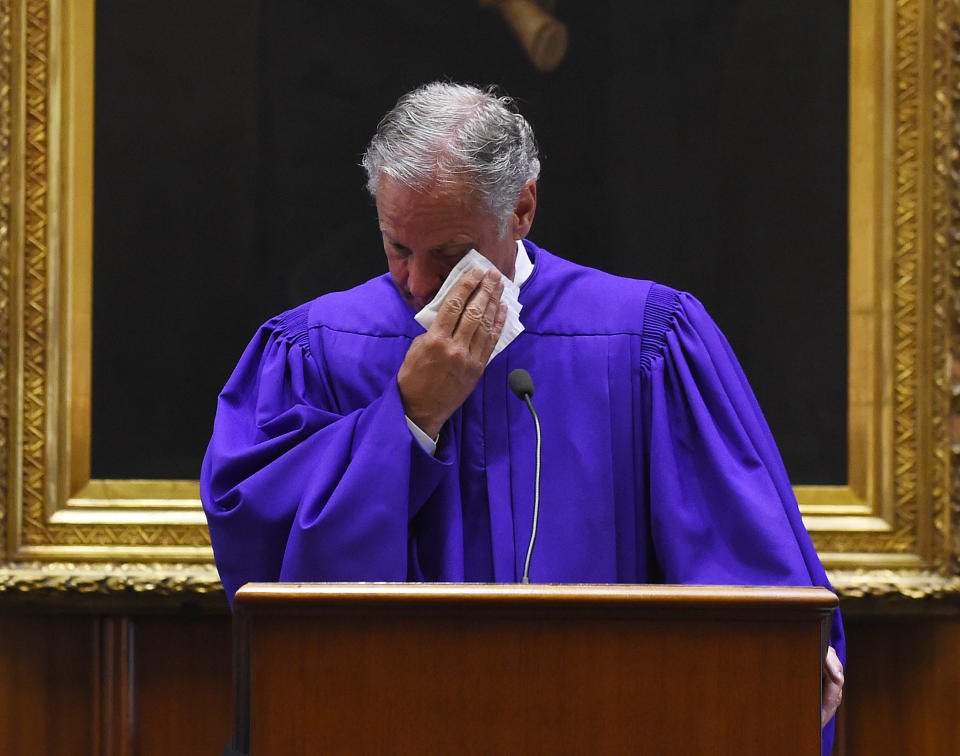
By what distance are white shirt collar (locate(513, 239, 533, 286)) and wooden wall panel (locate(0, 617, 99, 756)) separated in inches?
65.4

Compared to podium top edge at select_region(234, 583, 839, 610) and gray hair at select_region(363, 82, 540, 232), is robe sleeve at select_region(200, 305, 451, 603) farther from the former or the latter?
podium top edge at select_region(234, 583, 839, 610)

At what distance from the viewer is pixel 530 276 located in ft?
8.36

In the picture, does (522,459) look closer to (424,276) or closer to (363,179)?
(424,276)

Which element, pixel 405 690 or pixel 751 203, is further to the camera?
pixel 751 203

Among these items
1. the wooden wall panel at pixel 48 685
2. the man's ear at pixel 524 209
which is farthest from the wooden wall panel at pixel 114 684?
the man's ear at pixel 524 209

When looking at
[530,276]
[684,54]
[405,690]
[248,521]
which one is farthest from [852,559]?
[405,690]

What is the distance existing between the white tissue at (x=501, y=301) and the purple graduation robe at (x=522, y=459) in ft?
0.25

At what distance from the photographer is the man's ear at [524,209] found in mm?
2428

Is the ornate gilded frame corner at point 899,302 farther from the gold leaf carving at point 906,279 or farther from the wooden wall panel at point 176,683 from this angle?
the wooden wall panel at point 176,683

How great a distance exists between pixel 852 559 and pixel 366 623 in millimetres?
2085

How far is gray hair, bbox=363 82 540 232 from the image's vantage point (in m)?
2.28

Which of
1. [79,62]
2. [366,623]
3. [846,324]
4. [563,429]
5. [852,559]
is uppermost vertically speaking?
[79,62]

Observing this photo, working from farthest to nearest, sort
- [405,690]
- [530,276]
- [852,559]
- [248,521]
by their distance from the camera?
1. [852,559]
2. [530,276]
3. [248,521]
4. [405,690]

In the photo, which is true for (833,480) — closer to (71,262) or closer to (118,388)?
(118,388)
